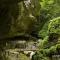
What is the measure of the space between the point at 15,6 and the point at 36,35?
2.14 metres

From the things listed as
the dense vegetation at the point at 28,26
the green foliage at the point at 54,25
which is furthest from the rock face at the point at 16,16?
the green foliage at the point at 54,25

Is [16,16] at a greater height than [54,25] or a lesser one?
greater

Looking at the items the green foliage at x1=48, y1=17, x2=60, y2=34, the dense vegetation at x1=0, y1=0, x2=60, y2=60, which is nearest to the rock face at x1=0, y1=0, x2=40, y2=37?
the dense vegetation at x1=0, y1=0, x2=60, y2=60

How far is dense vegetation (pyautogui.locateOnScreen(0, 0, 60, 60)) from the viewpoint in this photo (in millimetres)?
4848

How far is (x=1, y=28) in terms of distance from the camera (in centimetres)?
502

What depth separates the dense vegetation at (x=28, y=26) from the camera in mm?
4848

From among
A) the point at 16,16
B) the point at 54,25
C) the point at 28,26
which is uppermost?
the point at 16,16

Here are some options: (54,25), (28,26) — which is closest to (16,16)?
(28,26)

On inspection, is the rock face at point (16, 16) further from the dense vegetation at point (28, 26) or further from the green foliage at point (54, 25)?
the green foliage at point (54, 25)

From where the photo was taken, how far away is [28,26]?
563 centimetres

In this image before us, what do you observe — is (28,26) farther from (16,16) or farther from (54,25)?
(54,25)

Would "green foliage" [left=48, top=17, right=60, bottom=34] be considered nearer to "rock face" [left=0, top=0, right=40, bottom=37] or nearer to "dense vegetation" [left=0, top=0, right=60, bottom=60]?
"dense vegetation" [left=0, top=0, right=60, bottom=60]

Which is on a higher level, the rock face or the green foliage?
the rock face

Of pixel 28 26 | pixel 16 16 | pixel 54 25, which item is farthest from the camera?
pixel 54 25
